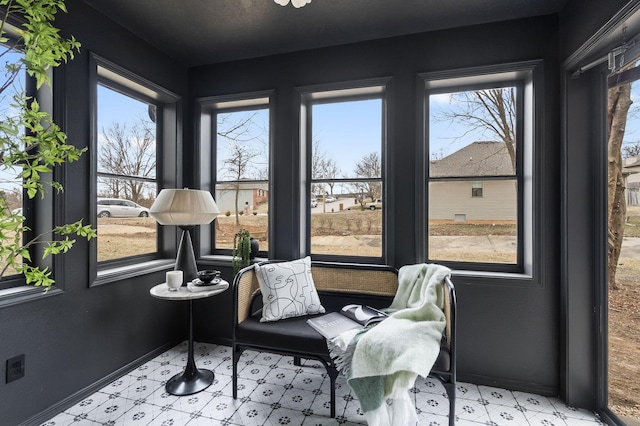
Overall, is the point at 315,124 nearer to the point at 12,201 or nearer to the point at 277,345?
the point at 277,345

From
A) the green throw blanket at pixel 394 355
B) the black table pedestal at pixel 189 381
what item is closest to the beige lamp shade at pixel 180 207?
the black table pedestal at pixel 189 381

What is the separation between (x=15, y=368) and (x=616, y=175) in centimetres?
354

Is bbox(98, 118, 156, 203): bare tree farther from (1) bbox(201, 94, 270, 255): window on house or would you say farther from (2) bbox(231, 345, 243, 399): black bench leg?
(2) bbox(231, 345, 243, 399): black bench leg

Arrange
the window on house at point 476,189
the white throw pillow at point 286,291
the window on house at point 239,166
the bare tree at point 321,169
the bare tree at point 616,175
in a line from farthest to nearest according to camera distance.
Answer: the window on house at point 239,166 → the bare tree at point 321,169 → the window on house at point 476,189 → the white throw pillow at point 286,291 → the bare tree at point 616,175

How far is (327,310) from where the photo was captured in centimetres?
255

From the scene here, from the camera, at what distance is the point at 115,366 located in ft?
7.40

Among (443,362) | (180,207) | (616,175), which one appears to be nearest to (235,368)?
(180,207)

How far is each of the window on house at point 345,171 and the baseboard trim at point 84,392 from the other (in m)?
1.58

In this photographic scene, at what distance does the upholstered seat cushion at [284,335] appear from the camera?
186cm

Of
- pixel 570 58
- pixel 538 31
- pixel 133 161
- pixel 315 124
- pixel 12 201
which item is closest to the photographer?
pixel 12 201

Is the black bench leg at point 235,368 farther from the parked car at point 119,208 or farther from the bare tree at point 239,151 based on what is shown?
the parked car at point 119,208

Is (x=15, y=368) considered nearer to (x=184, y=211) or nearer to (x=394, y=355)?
(x=184, y=211)

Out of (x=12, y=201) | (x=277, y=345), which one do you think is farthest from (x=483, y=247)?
(x=12, y=201)

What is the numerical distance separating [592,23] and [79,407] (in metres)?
3.80
